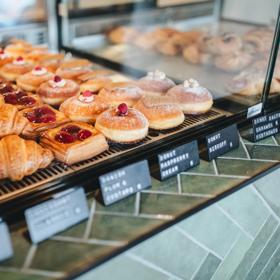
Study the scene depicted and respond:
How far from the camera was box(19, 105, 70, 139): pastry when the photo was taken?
5.75ft

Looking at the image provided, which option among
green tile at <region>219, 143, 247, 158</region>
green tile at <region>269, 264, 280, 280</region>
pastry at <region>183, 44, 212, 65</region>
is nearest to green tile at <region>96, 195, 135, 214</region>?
green tile at <region>219, 143, 247, 158</region>

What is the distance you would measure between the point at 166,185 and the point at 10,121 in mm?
689

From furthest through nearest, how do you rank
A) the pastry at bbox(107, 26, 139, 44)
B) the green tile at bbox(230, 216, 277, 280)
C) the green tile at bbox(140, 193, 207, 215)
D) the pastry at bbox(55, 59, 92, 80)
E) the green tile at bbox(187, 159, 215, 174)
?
the pastry at bbox(107, 26, 139, 44), the pastry at bbox(55, 59, 92, 80), the green tile at bbox(230, 216, 277, 280), the green tile at bbox(187, 159, 215, 174), the green tile at bbox(140, 193, 207, 215)

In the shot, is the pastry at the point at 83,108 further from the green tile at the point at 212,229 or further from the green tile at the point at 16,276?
the green tile at the point at 16,276

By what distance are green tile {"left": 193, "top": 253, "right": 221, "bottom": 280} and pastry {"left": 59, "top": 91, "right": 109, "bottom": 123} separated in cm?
80

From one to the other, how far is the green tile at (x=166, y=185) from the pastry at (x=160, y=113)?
0.92 ft

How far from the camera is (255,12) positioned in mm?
3955

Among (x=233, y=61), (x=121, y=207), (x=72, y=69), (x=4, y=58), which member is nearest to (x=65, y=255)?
(x=121, y=207)

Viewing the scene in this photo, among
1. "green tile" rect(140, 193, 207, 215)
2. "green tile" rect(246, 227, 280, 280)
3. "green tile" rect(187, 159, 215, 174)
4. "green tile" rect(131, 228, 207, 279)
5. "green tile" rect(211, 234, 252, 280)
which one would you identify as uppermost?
"green tile" rect(187, 159, 215, 174)

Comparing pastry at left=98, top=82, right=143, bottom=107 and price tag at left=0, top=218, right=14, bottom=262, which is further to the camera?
pastry at left=98, top=82, right=143, bottom=107

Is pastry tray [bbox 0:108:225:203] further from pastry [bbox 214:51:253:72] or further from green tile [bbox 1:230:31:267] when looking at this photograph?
pastry [bbox 214:51:253:72]

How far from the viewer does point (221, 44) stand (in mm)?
3256

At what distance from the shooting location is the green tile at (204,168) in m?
1.82

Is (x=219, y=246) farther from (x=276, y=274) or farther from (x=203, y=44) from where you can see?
(x=203, y=44)
